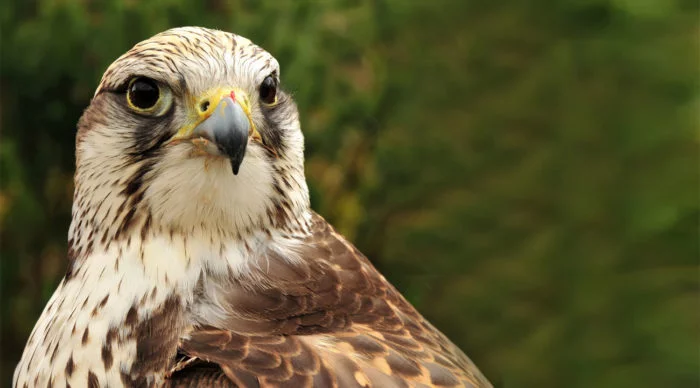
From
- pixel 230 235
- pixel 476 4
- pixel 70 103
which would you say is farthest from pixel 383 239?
pixel 230 235

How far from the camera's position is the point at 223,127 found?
206 centimetres

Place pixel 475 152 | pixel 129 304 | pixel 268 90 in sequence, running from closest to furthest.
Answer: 1. pixel 129 304
2. pixel 268 90
3. pixel 475 152

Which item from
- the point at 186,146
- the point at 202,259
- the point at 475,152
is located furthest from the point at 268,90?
the point at 475,152

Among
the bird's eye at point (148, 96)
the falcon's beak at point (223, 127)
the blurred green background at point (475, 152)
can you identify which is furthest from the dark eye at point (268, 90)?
the blurred green background at point (475, 152)

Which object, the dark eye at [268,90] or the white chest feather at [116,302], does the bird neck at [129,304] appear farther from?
the dark eye at [268,90]

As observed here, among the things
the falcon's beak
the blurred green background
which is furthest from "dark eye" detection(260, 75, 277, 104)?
the blurred green background

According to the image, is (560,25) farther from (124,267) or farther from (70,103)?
(124,267)

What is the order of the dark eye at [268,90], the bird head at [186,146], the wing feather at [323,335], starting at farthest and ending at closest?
the dark eye at [268,90] < the bird head at [186,146] < the wing feather at [323,335]

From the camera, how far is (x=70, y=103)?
505 centimetres

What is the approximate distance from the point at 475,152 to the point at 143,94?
7.96 feet

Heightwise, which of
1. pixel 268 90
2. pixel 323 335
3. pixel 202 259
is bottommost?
pixel 323 335

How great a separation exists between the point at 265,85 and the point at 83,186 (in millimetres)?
552

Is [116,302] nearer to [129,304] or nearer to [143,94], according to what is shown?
[129,304]

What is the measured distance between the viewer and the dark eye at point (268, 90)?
2.35m
